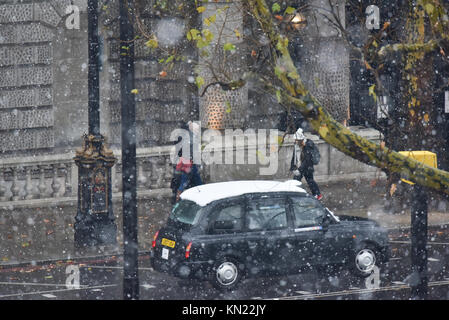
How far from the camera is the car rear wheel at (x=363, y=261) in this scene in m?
15.4

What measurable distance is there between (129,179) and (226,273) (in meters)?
2.71

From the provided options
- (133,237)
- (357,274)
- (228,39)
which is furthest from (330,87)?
(133,237)

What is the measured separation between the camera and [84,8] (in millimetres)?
25547

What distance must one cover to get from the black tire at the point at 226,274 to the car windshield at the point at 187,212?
2.34ft

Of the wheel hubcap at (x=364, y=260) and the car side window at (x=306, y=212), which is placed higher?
the car side window at (x=306, y=212)

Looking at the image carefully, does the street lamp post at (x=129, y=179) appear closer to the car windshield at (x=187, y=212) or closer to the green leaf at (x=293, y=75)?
the car windshield at (x=187, y=212)

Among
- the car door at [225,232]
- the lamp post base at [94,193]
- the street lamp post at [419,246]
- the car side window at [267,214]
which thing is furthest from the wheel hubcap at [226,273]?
the lamp post base at [94,193]

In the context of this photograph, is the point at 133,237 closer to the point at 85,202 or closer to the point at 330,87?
the point at 85,202

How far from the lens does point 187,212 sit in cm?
1495

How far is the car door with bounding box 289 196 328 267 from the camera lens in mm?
14914

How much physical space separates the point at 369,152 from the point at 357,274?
5.19m

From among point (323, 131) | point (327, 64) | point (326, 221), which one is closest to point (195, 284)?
point (326, 221)

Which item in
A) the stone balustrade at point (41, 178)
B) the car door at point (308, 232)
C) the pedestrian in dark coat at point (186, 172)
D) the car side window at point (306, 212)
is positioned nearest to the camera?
the car door at point (308, 232)

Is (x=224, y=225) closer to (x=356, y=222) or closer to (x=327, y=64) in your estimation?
(x=356, y=222)
